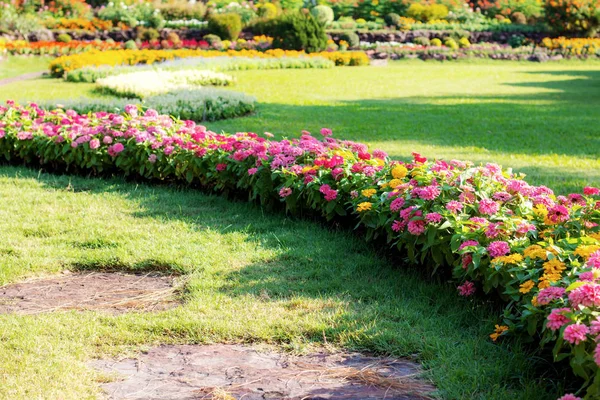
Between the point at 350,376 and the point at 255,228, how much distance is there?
210cm

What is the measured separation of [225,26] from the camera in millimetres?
23266

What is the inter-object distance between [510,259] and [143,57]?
15.7 metres

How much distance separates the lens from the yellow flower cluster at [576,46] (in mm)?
21875

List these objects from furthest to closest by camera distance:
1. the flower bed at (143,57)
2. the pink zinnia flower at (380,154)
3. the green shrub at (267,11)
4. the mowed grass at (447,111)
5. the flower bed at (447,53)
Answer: the green shrub at (267,11) < the flower bed at (447,53) < the flower bed at (143,57) < the mowed grass at (447,111) < the pink zinnia flower at (380,154)

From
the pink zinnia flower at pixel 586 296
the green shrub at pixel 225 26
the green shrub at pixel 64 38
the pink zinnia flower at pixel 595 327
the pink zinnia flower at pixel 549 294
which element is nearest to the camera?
the pink zinnia flower at pixel 595 327

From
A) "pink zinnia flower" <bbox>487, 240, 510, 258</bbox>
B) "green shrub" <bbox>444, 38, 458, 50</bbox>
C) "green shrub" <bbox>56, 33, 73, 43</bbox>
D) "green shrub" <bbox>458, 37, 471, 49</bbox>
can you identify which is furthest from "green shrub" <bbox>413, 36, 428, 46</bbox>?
"pink zinnia flower" <bbox>487, 240, 510, 258</bbox>

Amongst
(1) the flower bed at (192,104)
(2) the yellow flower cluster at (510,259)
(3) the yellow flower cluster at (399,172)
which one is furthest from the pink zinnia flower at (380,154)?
(1) the flower bed at (192,104)

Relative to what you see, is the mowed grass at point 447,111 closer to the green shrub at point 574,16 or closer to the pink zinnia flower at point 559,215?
the pink zinnia flower at point 559,215

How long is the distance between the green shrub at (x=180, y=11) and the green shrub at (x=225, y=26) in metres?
4.40

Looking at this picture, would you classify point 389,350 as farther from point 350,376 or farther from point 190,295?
point 190,295

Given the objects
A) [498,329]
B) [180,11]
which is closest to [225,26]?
[180,11]

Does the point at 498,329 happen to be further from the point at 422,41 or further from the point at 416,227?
the point at 422,41

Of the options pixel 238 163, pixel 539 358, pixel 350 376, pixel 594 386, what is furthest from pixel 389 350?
pixel 238 163

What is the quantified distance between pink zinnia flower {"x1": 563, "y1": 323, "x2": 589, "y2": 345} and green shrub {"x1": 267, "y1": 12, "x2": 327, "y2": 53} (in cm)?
1925
